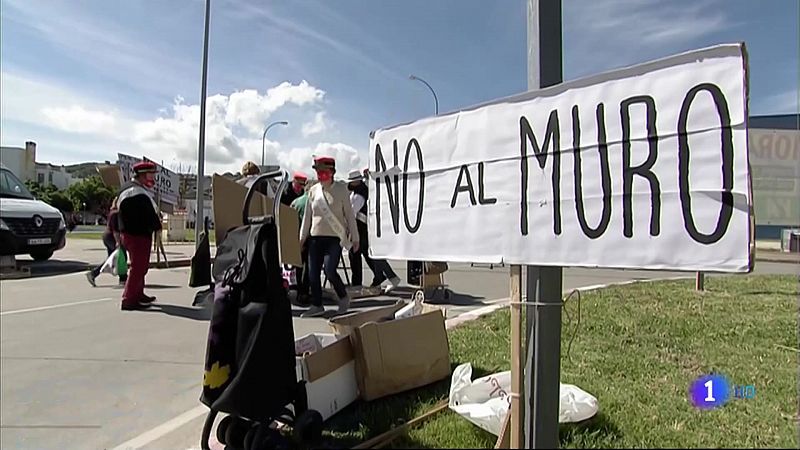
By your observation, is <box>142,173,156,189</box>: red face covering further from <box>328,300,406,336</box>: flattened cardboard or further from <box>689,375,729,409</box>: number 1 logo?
<box>689,375,729,409</box>: number 1 logo

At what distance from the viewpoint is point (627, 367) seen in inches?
122

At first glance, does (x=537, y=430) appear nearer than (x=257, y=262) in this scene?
Yes

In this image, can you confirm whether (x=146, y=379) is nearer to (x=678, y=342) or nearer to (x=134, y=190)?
(x=134, y=190)

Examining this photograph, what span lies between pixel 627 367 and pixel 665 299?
137 inches

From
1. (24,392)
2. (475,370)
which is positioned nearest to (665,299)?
(475,370)

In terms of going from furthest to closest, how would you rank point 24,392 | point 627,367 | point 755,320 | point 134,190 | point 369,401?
1. point 134,190
2. point 755,320
3. point 24,392
4. point 627,367
5. point 369,401

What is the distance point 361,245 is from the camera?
7.04 meters

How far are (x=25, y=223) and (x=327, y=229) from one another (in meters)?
8.00

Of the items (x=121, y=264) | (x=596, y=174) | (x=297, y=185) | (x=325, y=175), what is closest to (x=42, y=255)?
(x=121, y=264)

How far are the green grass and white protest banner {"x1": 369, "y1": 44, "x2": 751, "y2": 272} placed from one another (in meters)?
0.55

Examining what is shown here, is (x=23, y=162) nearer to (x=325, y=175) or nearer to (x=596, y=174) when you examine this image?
(x=325, y=175)

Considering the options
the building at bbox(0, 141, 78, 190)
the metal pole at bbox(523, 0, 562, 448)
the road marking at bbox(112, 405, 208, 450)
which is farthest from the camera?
the building at bbox(0, 141, 78, 190)

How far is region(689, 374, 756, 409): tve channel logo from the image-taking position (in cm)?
204

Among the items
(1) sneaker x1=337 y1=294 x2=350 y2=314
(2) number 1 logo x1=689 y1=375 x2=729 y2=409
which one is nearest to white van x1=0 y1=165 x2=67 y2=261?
(1) sneaker x1=337 y1=294 x2=350 y2=314
